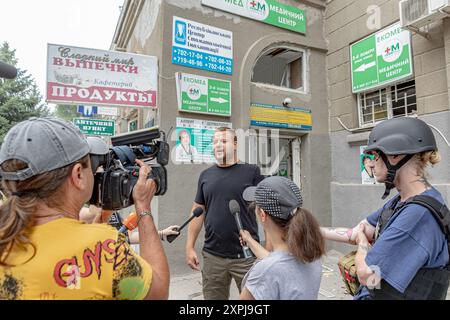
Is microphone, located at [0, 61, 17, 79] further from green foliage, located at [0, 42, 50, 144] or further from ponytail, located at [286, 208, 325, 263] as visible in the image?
green foliage, located at [0, 42, 50, 144]

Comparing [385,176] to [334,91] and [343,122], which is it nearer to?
[343,122]

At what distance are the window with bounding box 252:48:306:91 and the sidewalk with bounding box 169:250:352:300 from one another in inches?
148

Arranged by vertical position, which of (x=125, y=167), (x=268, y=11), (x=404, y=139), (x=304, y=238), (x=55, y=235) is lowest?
(x=304, y=238)

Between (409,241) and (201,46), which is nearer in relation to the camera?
(409,241)

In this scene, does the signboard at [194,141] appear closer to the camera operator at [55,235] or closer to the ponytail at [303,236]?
the ponytail at [303,236]

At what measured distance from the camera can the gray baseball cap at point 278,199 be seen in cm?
155

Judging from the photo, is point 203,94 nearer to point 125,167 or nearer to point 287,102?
point 287,102

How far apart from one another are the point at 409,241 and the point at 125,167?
146 centimetres

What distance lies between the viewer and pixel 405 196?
156 centimetres

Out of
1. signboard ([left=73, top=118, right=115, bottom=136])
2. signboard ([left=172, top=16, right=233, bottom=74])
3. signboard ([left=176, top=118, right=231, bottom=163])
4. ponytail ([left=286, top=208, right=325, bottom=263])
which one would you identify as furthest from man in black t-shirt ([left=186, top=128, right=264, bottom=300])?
signboard ([left=73, top=118, right=115, bottom=136])

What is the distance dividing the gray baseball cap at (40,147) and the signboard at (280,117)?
172 inches

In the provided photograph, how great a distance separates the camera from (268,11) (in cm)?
564

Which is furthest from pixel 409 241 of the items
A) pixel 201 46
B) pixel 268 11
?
pixel 268 11
